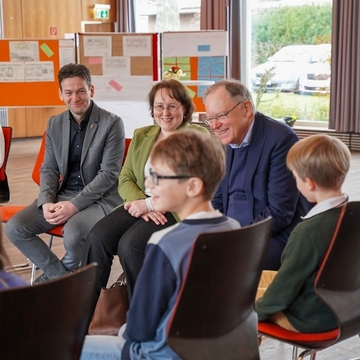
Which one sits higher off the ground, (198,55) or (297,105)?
(198,55)

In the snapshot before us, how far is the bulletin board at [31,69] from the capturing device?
8.61 meters

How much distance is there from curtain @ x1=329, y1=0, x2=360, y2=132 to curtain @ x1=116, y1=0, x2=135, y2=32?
14.4ft

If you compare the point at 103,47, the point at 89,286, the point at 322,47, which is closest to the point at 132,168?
the point at 89,286

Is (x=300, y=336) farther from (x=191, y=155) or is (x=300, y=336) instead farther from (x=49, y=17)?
(x=49, y=17)

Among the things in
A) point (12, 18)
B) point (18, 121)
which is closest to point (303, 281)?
point (18, 121)

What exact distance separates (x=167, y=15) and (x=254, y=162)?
10.1 metres

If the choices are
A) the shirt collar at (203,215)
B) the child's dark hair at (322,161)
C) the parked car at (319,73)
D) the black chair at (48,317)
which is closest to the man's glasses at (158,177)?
the shirt collar at (203,215)

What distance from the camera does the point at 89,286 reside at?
1.57 meters

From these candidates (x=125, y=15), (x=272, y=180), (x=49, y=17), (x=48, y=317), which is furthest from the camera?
(x=125, y=15)

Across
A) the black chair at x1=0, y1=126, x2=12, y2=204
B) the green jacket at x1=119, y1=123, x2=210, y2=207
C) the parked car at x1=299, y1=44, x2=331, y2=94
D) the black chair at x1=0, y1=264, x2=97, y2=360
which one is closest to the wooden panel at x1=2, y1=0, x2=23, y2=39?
the parked car at x1=299, y1=44, x2=331, y2=94

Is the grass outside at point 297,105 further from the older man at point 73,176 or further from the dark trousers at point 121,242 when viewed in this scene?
the dark trousers at point 121,242

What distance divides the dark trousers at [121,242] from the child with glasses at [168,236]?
1113mm

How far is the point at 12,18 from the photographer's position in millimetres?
11438

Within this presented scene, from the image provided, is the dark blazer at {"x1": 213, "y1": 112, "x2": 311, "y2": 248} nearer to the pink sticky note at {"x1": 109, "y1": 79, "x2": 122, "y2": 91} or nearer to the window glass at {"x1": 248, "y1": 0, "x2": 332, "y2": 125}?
the pink sticky note at {"x1": 109, "y1": 79, "x2": 122, "y2": 91}
